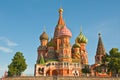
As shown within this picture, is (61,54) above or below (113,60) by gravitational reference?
above

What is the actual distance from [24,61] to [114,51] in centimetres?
1947

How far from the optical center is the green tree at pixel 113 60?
50.7 meters

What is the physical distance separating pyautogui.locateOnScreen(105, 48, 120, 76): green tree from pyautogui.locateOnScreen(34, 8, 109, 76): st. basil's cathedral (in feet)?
38.0

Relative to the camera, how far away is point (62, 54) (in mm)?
66062

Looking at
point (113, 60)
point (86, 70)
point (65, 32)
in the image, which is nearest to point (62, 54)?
point (65, 32)

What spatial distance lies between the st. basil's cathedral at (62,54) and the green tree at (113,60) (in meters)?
11.6

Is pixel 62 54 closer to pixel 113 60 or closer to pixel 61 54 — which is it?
pixel 61 54

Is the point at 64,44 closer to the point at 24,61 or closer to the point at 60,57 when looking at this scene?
the point at 60,57

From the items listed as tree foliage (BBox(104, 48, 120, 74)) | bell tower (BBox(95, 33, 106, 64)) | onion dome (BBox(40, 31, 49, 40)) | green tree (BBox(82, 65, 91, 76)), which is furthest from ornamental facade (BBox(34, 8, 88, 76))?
tree foliage (BBox(104, 48, 120, 74))

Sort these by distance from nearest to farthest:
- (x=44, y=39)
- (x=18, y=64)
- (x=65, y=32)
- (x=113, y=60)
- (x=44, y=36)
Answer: (x=113, y=60)
(x=18, y=64)
(x=65, y=32)
(x=44, y=39)
(x=44, y=36)

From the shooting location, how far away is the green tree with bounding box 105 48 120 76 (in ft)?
166

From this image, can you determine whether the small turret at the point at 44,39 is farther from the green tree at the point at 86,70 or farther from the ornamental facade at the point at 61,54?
the green tree at the point at 86,70

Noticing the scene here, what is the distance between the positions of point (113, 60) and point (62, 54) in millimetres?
17987

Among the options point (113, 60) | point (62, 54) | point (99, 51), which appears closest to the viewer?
point (113, 60)
